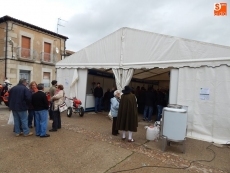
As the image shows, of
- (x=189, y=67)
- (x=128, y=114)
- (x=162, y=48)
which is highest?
(x=162, y=48)

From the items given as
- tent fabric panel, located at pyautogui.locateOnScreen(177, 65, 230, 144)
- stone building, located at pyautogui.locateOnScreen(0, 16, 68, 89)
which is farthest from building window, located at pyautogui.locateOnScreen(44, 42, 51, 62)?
tent fabric panel, located at pyautogui.locateOnScreen(177, 65, 230, 144)

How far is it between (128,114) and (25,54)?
16.7 m

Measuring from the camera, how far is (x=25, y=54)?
18.0 m

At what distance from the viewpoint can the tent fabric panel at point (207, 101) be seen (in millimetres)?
5395

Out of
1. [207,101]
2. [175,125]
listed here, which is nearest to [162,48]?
[207,101]

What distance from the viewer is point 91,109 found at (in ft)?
32.8

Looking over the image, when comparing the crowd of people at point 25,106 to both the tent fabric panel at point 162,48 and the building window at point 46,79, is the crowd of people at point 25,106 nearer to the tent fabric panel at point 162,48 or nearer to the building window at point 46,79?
the tent fabric panel at point 162,48

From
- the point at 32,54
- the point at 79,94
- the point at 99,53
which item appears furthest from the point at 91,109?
the point at 32,54

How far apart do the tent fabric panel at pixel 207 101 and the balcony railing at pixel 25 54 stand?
1637 centimetres

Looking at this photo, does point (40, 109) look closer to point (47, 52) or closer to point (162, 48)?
point (162, 48)

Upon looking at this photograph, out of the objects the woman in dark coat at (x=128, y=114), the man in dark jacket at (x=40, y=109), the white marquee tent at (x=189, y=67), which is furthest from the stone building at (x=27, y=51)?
the woman in dark coat at (x=128, y=114)

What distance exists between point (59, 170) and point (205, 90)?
4.93 metres

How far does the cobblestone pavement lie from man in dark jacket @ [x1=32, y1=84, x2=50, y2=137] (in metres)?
0.25

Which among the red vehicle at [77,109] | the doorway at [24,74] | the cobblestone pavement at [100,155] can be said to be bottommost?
the cobblestone pavement at [100,155]
